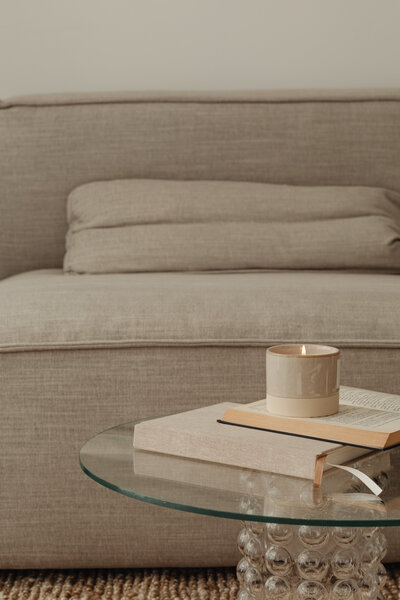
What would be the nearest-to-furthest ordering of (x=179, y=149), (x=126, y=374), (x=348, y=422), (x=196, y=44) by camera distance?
(x=348, y=422)
(x=126, y=374)
(x=179, y=149)
(x=196, y=44)

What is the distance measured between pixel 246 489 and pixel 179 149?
1325mm

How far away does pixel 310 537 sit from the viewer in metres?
0.78

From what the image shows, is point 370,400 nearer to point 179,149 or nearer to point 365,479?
point 365,479

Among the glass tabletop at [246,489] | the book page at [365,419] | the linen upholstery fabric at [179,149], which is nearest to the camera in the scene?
the glass tabletop at [246,489]

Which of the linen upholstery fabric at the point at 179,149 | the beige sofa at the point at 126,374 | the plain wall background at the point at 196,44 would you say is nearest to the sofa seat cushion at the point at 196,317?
the beige sofa at the point at 126,374

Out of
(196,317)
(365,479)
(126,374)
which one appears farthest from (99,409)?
(365,479)

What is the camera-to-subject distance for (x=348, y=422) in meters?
0.77

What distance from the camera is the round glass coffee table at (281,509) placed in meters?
0.66

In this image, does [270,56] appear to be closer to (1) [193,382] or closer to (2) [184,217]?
(2) [184,217]

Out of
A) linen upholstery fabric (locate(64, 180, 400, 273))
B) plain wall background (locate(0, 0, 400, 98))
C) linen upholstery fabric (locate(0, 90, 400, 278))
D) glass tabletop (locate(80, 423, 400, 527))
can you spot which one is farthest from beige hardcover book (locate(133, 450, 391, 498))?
plain wall background (locate(0, 0, 400, 98))

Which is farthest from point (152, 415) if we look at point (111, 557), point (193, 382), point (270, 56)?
point (270, 56)

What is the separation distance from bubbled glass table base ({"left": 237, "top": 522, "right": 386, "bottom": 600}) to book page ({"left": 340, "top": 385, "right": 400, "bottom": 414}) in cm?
12

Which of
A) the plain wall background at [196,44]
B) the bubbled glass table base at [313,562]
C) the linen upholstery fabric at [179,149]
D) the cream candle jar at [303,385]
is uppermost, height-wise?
the plain wall background at [196,44]

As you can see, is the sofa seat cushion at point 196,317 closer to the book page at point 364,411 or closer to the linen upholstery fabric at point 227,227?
the book page at point 364,411
